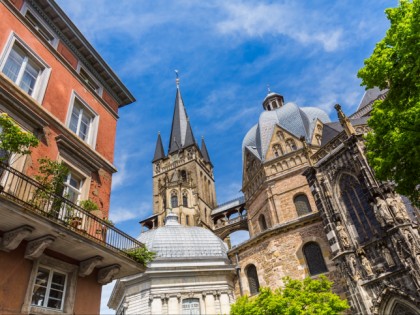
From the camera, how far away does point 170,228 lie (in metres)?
28.0

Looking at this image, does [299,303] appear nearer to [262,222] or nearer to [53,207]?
[53,207]

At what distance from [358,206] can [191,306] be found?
42.1ft

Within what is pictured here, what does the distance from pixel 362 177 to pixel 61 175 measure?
1542cm

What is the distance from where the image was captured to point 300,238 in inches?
864

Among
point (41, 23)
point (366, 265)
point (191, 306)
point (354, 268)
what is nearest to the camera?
point (41, 23)

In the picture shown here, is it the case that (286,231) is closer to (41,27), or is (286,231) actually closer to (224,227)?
(41,27)

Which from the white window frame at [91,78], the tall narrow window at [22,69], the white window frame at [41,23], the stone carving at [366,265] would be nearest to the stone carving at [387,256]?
the stone carving at [366,265]

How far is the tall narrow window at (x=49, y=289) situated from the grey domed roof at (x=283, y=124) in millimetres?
25822

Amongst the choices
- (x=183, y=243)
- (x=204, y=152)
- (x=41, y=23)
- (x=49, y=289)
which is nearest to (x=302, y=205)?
(x=183, y=243)

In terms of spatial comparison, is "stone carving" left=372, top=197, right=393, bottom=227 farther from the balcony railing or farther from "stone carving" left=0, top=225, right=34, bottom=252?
"stone carving" left=0, top=225, right=34, bottom=252

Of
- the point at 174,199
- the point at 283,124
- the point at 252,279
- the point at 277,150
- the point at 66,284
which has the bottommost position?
the point at 66,284

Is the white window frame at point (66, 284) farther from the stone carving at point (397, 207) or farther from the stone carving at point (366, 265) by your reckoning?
the stone carving at point (397, 207)

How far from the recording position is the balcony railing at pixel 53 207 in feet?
23.0

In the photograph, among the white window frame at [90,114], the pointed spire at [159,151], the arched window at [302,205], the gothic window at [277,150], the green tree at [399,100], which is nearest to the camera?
the green tree at [399,100]
